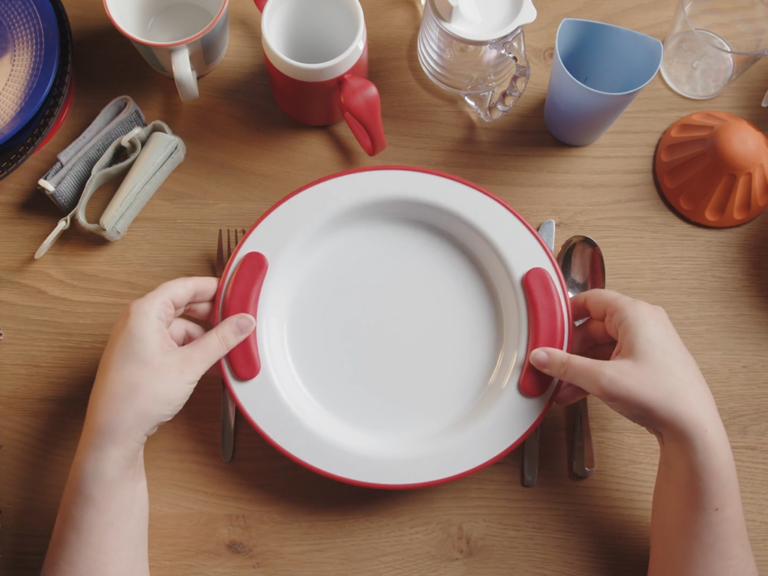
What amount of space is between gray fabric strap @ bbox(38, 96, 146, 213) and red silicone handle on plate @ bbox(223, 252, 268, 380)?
24 cm

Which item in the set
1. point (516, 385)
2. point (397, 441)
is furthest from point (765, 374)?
point (397, 441)

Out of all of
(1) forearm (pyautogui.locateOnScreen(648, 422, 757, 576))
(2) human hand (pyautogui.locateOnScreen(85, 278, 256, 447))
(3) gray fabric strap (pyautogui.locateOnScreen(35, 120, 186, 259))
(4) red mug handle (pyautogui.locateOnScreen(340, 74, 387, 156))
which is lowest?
(1) forearm (pyautogui.locateOnScreen(648, 422, 757, 576))

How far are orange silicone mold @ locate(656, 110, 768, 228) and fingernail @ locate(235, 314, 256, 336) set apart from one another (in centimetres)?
53

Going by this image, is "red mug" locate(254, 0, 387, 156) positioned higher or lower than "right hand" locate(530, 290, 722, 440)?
higher

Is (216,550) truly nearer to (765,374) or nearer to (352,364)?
(352,364)

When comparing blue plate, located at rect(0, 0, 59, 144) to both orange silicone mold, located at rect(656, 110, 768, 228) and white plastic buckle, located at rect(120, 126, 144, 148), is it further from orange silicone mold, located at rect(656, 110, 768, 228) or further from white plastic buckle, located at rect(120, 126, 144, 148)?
orange silicone mold, located at rect(656, 110, 768, 228)

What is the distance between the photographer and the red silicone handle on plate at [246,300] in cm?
60

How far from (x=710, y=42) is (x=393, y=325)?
1.87ft

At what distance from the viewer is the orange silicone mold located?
A: 65 cm

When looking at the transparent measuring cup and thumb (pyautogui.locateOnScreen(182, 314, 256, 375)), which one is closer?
thumb (pyautogui.locateOnScreen(182, 314, 256, 375))

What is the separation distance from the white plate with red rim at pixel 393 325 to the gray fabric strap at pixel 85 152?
227 millimetres

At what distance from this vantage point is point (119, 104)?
707 millimetres

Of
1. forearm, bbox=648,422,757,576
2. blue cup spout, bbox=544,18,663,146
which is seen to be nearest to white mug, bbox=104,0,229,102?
blue cup spout, bbox=544,18,663,146

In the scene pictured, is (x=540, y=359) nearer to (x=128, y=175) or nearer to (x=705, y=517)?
(x=705, y=517)
